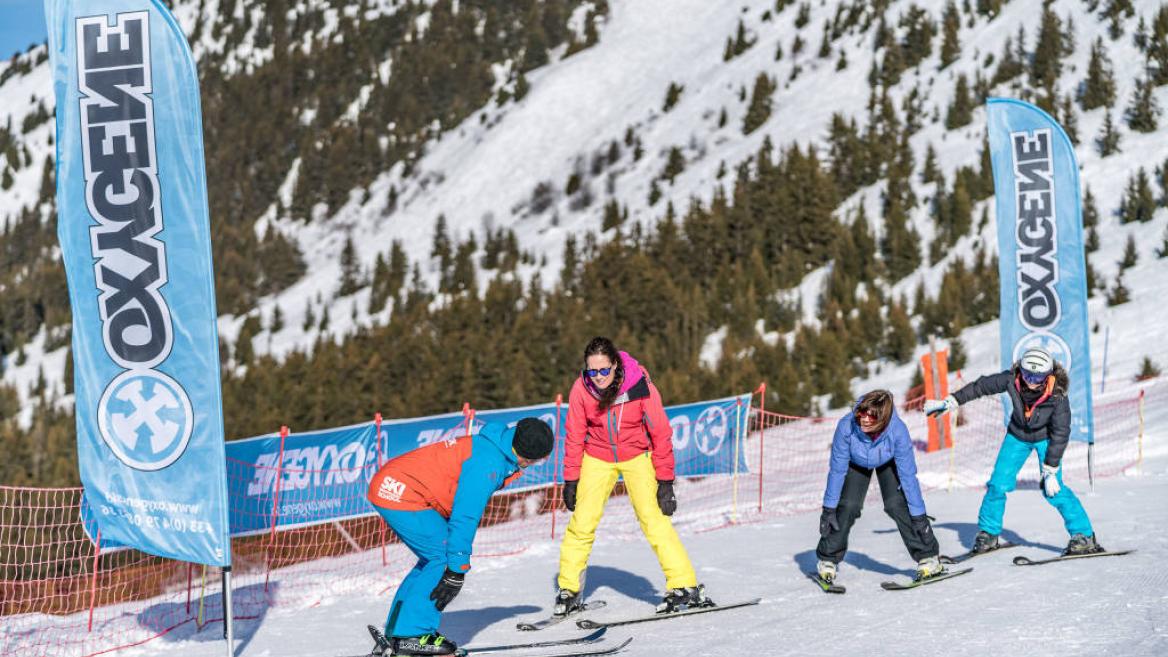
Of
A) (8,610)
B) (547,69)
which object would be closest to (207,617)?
(8,610)

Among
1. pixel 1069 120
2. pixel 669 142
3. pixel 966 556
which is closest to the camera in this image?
pixel 966 556

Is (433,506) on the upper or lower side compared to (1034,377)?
lower

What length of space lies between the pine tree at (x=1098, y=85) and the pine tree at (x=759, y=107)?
2279 centimetres

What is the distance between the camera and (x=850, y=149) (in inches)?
2152

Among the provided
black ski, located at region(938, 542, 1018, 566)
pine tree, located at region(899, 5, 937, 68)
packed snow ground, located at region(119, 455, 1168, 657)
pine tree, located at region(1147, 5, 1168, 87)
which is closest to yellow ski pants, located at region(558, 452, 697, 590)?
packed snow ground, located at region(119, 455, 1168, 657)

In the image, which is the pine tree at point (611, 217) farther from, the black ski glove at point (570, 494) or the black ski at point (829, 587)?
the black ski glove at point (570, 494)

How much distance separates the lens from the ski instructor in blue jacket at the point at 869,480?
7133mm

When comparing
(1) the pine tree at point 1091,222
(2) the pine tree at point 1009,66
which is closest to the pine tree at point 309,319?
(2) the pine tree at point 1009,66

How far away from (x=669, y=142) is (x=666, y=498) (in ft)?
225

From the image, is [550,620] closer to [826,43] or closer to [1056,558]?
[1056,558]

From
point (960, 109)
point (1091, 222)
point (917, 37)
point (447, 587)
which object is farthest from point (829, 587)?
point (917, 37)

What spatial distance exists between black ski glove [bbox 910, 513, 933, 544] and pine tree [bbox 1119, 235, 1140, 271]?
2694cm

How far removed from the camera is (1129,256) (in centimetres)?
3184

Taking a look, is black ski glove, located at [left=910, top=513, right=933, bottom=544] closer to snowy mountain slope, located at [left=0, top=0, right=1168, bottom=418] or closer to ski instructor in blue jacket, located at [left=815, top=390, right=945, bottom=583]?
ski instructor in blue jacket, located at [left=815, top=390, right=945, bottom=583]
